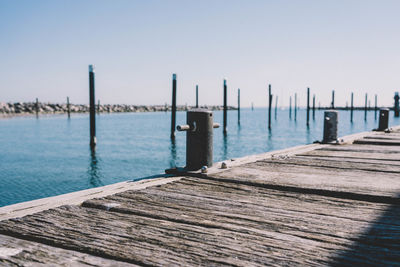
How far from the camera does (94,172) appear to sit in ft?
40.0

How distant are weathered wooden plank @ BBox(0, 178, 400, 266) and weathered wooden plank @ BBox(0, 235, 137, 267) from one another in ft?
0.18

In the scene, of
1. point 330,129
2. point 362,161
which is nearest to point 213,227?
point 362,161

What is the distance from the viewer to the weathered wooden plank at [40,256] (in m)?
1.47

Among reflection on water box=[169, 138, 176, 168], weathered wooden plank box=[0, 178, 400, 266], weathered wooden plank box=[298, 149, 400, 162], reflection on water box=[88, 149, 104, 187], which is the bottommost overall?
reflection on water box=[88, 149, 104, 187]

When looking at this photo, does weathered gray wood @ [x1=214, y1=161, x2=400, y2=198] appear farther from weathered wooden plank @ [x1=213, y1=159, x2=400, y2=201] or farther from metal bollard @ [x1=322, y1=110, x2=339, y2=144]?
metal bollard @ [x1=322, y1=110, x2=339, y2=144]

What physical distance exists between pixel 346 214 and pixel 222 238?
0.94m

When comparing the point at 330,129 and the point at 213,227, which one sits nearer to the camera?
the point at 213,227

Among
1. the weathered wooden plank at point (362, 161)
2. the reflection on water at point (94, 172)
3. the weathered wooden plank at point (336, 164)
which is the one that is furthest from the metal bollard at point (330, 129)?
the reflection on water at point (94, 172)

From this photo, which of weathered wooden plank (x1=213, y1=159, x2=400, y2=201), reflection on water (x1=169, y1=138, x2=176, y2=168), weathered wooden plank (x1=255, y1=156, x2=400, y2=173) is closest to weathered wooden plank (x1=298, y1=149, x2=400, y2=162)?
weathered wooden plank (x1=255, y1=156, x2=400, y2=173)

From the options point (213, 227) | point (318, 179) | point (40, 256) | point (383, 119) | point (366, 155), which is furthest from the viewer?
point (383, 119)

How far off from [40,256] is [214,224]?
0.93 m

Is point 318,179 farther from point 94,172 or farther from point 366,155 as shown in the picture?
point 94,172

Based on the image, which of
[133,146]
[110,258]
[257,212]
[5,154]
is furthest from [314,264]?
[133,146]

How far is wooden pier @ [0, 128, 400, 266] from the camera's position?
154 cm
